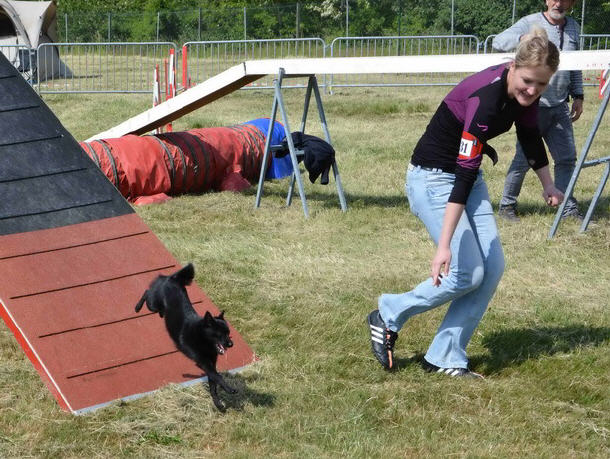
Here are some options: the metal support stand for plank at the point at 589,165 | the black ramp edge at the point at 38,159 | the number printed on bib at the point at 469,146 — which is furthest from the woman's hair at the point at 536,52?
the metal support stand for plank at the point at 589,165

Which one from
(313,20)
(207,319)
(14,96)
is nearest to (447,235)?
(207,319)

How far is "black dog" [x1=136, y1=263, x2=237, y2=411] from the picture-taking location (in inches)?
144

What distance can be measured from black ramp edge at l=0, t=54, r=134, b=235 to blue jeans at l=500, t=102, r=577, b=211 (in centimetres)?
388

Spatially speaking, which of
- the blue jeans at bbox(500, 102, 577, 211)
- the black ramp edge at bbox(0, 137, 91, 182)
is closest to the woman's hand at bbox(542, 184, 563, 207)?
the black ramp edge at bbox(0, 137, 91, 182)

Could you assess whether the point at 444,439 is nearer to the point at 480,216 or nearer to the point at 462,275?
the point at 462,275

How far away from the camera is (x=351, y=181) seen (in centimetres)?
980

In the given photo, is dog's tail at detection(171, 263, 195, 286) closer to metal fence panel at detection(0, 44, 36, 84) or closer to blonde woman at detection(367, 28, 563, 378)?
blonde woman at detection(367, 28, 563, 378)

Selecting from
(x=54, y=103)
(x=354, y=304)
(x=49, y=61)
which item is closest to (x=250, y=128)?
(x=354, y=304)

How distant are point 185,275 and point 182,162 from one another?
522 centimetres

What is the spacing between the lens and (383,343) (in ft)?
14.9

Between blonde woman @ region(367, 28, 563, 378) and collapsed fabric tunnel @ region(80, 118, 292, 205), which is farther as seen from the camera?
collapsed fabric tunnel @ region(80, 118, 292, 205)

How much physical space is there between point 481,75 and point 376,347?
149 cm

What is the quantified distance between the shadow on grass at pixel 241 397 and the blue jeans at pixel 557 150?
4109 mm

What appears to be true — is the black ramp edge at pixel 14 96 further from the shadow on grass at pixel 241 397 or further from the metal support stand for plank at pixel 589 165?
the metal support stand for plank at pixel 589 165
